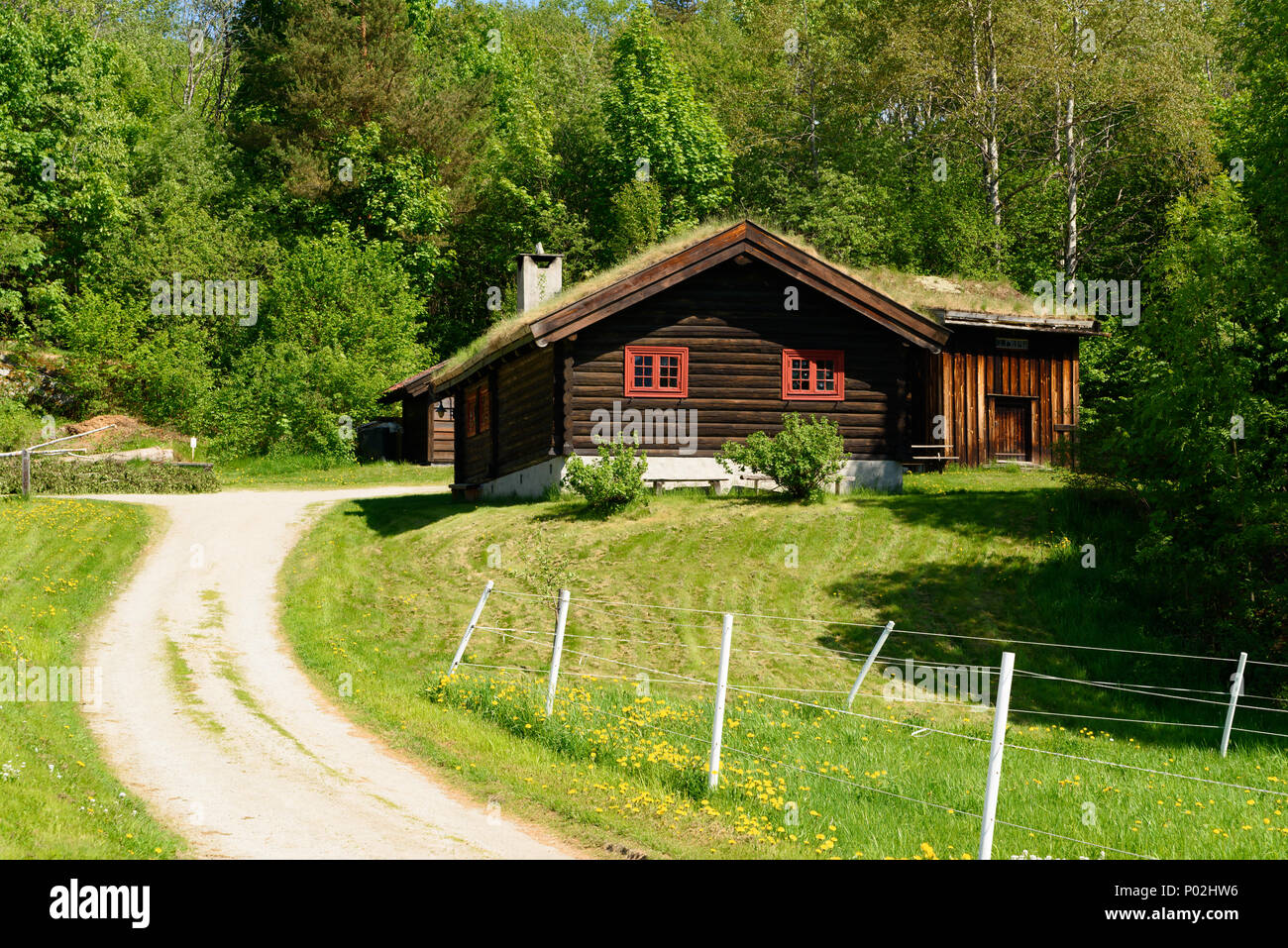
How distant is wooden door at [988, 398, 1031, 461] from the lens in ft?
118

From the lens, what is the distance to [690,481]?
29.5 meters

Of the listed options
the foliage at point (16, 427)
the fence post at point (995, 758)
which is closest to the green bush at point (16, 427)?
the foliage at point (16, 427)

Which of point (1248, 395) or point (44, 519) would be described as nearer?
point (1248, 395)

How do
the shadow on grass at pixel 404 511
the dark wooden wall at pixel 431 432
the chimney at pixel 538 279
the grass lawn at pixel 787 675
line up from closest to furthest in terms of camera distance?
the grass lawn at pixel 787 675 → the shadow on grass at pixel 404 511 → the chimney at pixel 538 279 → the dark wooden wall at pixel 431 432

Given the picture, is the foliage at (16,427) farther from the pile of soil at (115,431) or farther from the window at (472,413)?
the window at (472,413)

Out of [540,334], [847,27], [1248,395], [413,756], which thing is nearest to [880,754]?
[413,756]

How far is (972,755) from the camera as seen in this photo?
15.0m

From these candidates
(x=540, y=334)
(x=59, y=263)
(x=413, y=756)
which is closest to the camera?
(x=413, y=756)

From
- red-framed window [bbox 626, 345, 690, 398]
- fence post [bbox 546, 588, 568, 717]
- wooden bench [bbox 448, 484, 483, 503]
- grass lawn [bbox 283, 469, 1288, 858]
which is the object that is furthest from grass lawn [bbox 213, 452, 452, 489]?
fence post [bbox 546, 588, 568, 717]

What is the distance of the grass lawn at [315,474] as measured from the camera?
42938mm

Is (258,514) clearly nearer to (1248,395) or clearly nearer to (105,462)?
→ (105,462)

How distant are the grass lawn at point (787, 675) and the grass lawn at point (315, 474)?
11.1 m

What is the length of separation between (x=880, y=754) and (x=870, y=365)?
17.0m

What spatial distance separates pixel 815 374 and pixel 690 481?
13.2 feet
